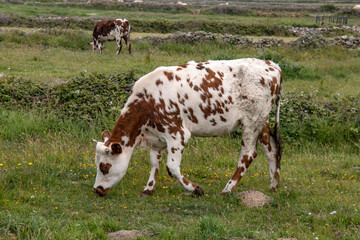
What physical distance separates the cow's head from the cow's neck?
5.3 inches

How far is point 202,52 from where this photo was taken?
21.9 meters

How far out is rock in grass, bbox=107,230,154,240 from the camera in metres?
5.57

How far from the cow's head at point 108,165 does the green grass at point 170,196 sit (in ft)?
0.67

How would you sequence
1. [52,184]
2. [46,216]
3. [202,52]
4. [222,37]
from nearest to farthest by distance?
[46,216] → [52,184] → [202,52] → [222,37]

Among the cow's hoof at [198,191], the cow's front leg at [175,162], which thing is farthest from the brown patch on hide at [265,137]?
the cow's front leg at [175,162]

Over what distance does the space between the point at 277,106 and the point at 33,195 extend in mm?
4401

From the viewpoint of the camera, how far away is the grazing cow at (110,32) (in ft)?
76.8

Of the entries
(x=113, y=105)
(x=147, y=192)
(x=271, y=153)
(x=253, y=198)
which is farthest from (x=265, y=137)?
(x=113, y=105)

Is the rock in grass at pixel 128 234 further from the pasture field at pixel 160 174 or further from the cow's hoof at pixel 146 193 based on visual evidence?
the cow's hoof at pixel 146 193

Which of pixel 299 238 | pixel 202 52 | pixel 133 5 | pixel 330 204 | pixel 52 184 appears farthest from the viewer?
pixel 133 5

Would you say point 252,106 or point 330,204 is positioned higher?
point 252,106

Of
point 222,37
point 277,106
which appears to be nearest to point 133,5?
point 222,37

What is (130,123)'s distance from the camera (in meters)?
7.32

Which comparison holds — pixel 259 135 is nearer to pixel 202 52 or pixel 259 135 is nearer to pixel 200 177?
pixel 200 177
